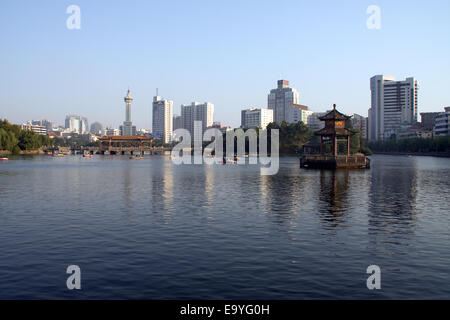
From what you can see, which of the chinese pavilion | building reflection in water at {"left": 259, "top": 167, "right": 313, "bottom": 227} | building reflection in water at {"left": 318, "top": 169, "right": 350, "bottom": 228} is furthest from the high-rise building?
building reflection in water at {"left": 259, "top": 167, "right": 313, "bottom": 227}

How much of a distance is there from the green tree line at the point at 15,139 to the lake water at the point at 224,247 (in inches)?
5134

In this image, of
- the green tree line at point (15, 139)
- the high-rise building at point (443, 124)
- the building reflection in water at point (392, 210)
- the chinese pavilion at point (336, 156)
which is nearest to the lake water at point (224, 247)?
the building reflection in water at point (392, 210)

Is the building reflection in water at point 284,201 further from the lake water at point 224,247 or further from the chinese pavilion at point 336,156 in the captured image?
the chinese pavilion at point 336,156

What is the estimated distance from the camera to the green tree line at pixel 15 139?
15538 centimetres

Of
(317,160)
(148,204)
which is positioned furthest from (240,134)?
(148,204)

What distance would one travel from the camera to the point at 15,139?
538ft

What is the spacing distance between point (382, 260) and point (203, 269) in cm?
841

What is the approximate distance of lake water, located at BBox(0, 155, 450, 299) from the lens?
15438 millimetres

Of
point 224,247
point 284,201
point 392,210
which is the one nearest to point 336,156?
point 284,201

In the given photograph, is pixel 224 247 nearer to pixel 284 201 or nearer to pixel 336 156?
pixel 284 201

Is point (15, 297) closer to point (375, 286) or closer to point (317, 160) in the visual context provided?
point (375, 286)

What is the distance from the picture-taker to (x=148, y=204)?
37.1 meters
